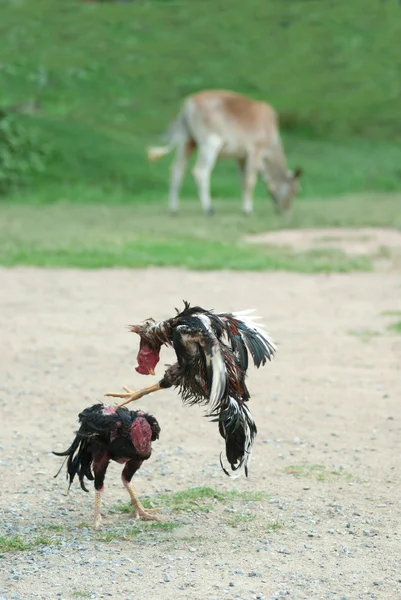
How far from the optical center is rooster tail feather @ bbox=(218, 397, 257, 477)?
4348 mm

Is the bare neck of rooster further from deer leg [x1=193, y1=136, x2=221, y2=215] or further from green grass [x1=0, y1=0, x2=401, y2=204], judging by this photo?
green grass [x1=0, y1=0, x2=401, y2=204]

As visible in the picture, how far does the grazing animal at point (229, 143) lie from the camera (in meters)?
15.5

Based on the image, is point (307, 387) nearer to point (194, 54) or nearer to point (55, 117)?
point (55, 117)

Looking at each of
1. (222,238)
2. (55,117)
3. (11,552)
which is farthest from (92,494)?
(55,117)

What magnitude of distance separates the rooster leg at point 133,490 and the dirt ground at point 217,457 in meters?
0.09


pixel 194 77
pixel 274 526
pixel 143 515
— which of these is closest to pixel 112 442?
pixel 143 515

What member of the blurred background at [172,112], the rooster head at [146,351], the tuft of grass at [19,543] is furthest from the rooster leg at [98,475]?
the blurred background at [172,112]

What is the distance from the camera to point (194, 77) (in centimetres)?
2297

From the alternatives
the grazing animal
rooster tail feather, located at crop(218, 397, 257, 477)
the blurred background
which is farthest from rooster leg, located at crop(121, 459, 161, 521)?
the grazing animal

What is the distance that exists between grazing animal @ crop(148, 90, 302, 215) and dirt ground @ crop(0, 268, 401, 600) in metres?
6.04

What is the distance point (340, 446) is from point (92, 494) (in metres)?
1.41

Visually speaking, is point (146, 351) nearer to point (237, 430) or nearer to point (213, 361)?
point (213, 361)

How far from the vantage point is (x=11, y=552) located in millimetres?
4270

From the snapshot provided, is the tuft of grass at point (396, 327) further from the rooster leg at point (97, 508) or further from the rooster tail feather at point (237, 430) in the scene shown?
the rooster leg at point (97, 508)
